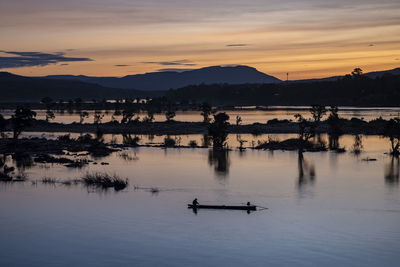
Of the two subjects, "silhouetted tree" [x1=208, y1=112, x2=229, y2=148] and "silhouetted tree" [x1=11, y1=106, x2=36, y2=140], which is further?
"silhouetted tree" [x1=11, y1=106, x2=36, y2=140]

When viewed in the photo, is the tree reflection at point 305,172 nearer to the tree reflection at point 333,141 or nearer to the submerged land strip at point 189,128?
the tree reflection at point 333,141

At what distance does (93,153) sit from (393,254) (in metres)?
37.7

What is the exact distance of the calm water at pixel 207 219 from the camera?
24859mm

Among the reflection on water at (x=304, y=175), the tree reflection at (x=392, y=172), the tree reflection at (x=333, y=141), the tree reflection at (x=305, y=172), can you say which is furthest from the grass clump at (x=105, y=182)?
the tree reflection at (x=333, y=141)

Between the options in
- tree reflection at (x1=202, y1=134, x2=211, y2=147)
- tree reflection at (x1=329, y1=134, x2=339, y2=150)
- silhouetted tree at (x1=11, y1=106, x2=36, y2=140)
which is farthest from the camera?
tree reflection at (x1=202, y1=134, x2=211, y2=147)

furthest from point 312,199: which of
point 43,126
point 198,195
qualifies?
point 43,126

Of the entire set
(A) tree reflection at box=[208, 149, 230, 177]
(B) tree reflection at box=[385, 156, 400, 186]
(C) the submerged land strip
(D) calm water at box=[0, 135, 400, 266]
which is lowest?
(D) calm water at box=[0, 135, 400, 266]

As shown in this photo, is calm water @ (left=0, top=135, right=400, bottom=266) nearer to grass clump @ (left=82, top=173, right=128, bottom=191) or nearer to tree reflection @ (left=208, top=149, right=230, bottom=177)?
tree reflection @ (left=208, top=149, right=230, bottom=177)

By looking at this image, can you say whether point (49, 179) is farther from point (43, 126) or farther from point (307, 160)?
point (43, 126)

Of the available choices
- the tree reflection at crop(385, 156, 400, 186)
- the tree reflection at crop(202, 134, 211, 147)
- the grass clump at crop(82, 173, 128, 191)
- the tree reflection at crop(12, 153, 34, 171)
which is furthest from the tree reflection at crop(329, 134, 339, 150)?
the tree reflection at crop(12, 153, 34, 171)

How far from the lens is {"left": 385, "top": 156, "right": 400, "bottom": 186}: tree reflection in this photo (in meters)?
42.4

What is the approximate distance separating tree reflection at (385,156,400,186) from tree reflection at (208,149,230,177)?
12.8 m

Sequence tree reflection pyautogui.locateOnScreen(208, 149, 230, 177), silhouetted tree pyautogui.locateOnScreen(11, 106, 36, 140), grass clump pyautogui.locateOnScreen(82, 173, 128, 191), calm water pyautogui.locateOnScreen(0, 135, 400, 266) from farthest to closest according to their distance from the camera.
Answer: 1. silhouetted tree pyautogui.locateOnScreen(11, 106, 36, 140)
2. tree reflection pyautogui.locateOnScreen(208, 149, 230, 177)
3. grass clump pyautogui.locateOnScreen(82, 173, 128, 191)
4. calm water pyautogui.locateOnScreen(0, 135, 400, 266)

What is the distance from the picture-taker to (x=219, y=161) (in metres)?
52.4
